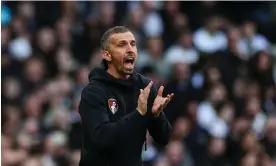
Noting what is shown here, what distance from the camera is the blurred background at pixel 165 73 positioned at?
1161 centimetres

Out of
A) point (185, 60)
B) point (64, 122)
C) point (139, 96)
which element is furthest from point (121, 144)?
point (185, 60)

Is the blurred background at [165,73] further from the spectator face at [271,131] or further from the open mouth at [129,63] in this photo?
the open mouth at [129,63]

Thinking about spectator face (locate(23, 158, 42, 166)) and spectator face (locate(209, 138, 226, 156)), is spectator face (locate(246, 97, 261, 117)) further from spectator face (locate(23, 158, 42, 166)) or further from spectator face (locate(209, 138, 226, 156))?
spectator face (locate(23, 158, 42, 166))

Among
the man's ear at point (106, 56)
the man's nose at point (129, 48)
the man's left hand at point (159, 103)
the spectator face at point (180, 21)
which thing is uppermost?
the spectator face at point (180, 21)

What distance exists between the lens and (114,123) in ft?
17.4

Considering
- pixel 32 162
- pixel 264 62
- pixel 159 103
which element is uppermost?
pixel 264 62

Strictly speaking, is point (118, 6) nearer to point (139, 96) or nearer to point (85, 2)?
point (85, 2)

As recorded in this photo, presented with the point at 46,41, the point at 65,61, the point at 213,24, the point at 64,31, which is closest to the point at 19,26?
the point at 46,41

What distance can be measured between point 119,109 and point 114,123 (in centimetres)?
26

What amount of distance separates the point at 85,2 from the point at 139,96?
8305mm

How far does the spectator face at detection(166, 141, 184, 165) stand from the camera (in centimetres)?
1146

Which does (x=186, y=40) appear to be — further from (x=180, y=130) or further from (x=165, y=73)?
(x=180, y=130)

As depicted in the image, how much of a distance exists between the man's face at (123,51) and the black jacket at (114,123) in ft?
0.33

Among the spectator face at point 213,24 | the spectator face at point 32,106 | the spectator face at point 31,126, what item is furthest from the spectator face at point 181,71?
the spectator face at point 31,126
